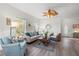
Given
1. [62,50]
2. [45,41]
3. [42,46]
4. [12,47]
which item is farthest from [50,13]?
[12,47]

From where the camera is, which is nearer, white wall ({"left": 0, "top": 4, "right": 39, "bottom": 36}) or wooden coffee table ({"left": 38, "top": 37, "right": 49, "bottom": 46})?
white wall ({"left": 0, "top": 4, "right": 39, "bottom": 36})

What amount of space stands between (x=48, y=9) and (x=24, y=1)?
1.92 feet

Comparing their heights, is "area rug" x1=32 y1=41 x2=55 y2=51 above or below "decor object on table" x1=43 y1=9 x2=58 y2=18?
below

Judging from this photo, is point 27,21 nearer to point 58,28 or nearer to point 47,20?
point 47,20

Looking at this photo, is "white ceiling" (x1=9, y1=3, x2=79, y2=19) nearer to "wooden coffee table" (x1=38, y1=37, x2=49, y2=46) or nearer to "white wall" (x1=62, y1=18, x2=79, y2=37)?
"white wall" (x1=62, y1=18, x2=79, y2=37)

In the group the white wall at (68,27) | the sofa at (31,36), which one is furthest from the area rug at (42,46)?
the white wall at (68,27)

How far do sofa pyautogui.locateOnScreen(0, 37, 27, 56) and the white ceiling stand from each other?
758 mm

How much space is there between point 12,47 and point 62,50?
3.83 feet

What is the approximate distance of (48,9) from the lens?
316 cm

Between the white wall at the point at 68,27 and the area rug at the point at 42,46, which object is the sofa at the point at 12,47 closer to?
the area rug at the point at 42,46

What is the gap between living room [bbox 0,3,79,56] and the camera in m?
3.14

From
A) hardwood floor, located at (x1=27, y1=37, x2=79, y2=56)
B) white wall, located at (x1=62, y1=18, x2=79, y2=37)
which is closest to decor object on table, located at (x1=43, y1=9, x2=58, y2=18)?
white wall, located at (x1=62, y1=18, x2=79, y2=37)

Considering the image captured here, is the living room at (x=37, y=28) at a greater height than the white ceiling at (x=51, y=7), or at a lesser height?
lesser

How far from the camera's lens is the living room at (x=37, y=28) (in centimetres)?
314
